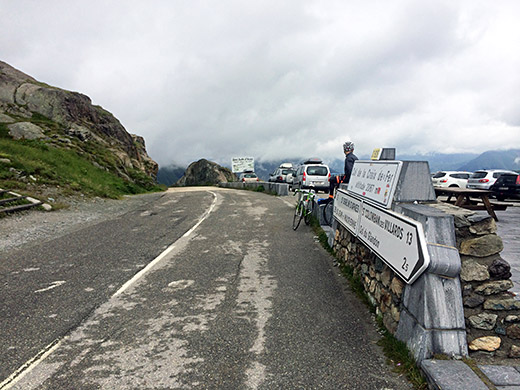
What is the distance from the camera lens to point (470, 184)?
23.9 metres

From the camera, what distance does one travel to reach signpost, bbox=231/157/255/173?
5015cm

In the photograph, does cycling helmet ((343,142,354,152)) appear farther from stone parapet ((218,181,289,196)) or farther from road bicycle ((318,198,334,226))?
stone parapet ((218,181,289,196))

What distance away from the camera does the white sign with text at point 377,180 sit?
14.2 ft

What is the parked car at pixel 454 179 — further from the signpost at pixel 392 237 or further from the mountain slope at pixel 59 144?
the mountain slope at pixel 59 144

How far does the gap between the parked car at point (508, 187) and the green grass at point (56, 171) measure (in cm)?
2285

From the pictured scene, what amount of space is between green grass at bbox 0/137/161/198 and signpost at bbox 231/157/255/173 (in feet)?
80.6

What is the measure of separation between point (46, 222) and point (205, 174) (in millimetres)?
44737

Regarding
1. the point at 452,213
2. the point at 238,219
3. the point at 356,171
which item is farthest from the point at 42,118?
the point at 452,213

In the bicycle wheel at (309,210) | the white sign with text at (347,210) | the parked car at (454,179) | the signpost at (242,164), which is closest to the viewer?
the white sign with text at (347,210)

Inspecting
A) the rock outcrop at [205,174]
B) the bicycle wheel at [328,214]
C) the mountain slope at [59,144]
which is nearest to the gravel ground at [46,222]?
the mountain slope at [59,144]

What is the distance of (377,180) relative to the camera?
16.1 ft

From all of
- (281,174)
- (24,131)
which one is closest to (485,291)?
(24,131)

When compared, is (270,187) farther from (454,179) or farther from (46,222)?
(46,222)

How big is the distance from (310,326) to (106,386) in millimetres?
2338
